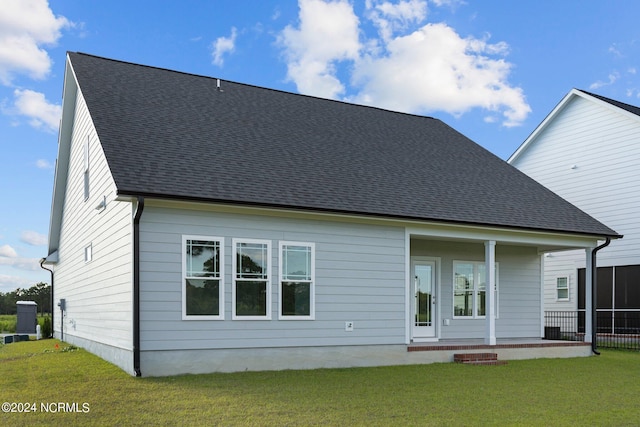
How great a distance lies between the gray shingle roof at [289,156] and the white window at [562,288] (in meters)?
5.79

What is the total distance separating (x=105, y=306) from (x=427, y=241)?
789 centimetres

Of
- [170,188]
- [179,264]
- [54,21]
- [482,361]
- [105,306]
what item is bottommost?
[482,361]

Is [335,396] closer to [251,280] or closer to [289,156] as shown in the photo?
[251,280]

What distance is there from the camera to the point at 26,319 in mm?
24031

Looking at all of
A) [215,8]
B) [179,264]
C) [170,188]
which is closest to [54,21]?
[215,8]

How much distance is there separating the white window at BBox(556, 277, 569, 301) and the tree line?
34.0m

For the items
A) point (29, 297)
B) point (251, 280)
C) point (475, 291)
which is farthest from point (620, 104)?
point (29, 297)

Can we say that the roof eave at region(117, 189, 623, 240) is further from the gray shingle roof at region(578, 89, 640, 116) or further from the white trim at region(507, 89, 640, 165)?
the gray shingle roof at region(578, 89, 640, 116)

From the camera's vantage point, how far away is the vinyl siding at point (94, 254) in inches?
432

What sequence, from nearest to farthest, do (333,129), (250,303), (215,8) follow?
(250,303) < (215,8) < (333,129)

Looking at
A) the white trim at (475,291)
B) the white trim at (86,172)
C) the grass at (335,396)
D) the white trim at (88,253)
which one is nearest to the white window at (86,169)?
the white trim at (86,172)

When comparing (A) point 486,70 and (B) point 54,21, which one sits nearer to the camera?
(B) point 54,21

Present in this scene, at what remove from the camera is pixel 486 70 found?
19.6 m

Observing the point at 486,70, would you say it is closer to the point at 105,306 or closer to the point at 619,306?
the point at 619,306
